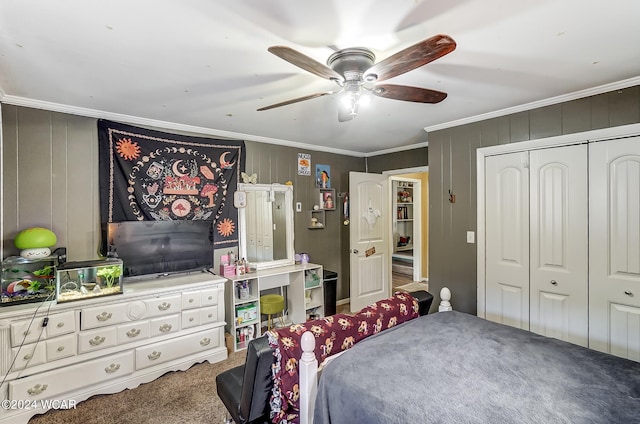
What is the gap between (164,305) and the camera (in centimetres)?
270

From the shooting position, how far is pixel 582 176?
245 cm

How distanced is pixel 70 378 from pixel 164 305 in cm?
77

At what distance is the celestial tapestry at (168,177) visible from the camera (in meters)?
2.84

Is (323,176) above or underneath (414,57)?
underneath

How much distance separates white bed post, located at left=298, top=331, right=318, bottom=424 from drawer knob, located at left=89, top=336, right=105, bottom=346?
6.25 feet

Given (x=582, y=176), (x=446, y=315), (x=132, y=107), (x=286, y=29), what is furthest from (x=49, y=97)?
(x=582, y=176)

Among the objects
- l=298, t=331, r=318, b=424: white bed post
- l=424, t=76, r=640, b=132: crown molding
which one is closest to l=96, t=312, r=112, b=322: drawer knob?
l=298, t=331, r=318, b=424: white bed post

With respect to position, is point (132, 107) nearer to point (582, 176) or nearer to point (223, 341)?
point (223, 341)

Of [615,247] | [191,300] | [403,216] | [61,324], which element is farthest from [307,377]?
[403,216]

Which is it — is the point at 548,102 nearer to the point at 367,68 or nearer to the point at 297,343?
the point at 367,68

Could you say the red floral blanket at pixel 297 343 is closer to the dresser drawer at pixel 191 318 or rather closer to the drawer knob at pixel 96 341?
the dresser drawer at pixel 191 318

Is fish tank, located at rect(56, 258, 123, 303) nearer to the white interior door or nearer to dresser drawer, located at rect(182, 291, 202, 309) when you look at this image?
dresser drawer, located at rect(182, 291, 202, 309)

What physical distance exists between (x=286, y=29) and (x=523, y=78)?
170cm

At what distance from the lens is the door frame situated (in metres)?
2.29
